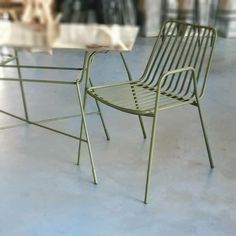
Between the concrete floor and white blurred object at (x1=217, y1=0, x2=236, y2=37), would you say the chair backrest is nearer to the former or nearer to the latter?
the concrete floor

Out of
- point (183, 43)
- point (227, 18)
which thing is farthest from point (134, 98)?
point (227, 18)

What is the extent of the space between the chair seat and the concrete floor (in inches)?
9.6

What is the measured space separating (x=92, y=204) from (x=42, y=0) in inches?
41.8

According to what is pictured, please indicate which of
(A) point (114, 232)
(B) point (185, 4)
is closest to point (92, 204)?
(A) point (114, 232)

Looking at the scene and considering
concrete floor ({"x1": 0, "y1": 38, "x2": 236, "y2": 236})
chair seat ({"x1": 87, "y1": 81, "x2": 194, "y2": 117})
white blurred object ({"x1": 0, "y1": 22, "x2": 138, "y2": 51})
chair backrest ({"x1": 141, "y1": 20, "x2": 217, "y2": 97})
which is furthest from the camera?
chair backrest ({"x1": 141, "y1": 20, "x2": 217, "y2": 97})

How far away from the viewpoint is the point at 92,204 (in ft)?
6.38

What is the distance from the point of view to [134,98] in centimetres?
216

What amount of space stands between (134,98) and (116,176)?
417mm

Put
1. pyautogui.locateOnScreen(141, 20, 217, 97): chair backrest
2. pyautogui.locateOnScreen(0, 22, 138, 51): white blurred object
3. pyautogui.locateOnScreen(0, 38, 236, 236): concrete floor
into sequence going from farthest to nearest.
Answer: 1. pyautogui.locateOnScreen(141, 20, 217, 97): chair backrest
2. pyautogui.locateOnScreen(0, 38, 236, 236): concrete floor
3. pyautogui.locateOnScreen(0, 22, 138, 51): white blurred object

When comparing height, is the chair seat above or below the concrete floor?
above

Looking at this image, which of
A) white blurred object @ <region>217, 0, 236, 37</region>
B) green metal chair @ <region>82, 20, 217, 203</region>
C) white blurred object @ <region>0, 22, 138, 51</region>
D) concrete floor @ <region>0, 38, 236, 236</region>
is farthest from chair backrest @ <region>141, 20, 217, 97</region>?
white blurred object @ <region>217, 0, 236, 37</region>

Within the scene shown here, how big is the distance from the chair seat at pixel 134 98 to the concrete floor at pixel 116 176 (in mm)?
244

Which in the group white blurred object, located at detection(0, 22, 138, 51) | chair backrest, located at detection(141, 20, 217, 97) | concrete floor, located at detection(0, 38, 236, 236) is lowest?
concrete floor, located at detection(0, 38, 236, 236)

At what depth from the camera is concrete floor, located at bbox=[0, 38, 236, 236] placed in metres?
1.82
